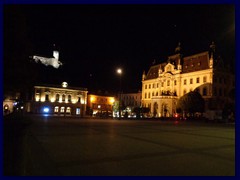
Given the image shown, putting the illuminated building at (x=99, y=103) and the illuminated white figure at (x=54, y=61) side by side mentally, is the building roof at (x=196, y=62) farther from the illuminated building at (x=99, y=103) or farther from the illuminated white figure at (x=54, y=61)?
the illuminated white figure at (x=54, y=61)

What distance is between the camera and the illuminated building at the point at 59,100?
254 ft

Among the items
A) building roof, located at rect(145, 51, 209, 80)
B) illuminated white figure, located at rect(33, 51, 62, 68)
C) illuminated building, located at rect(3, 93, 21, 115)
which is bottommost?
illuminated building, located at rect(3, 93, 21, 115)

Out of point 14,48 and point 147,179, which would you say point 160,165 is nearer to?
point 147,179

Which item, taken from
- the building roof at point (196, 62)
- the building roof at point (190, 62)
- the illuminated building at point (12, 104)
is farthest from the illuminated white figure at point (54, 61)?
the building roof at point (196, 62)

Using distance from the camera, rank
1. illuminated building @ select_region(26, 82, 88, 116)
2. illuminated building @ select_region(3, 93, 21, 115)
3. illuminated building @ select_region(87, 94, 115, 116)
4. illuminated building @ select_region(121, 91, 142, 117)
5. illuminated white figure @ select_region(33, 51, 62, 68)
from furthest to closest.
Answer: illuminated white figure @ select_region(33, 51, 62, 68), illuminated building @ select_region(121, 91, 142, 117), illuminated building @ select_region(87, 94, 115, 116), illuminated building @ select_region(26, 82, 88, 116), illuminated building @ select_region(3, 93, 21, 115)

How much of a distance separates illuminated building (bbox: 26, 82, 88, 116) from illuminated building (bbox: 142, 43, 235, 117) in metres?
25.8

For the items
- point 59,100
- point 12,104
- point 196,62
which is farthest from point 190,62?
point 12,104

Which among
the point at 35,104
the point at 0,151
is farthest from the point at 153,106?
the point at 0,151

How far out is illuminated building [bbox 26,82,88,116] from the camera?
254ft

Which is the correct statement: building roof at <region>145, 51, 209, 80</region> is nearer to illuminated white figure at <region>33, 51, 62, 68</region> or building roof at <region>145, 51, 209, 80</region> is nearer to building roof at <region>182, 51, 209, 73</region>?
building roof at <region>182, 51, 209, 73</region>

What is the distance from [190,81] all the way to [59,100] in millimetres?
45890

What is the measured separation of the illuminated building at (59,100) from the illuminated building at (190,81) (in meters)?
25.8

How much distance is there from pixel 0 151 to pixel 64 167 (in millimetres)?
1958

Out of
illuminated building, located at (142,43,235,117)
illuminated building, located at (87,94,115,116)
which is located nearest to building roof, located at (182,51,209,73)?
illuminated building, located at (142,43,235,117)
